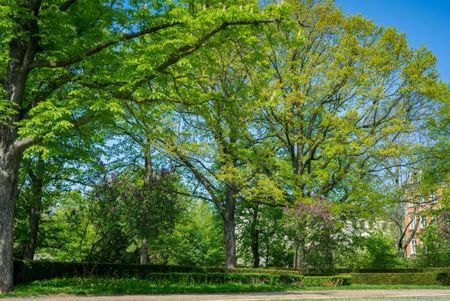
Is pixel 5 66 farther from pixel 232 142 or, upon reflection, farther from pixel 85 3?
pixel 232 142

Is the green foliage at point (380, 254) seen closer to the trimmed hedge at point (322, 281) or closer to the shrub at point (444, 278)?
the shrub at point (444, 278)

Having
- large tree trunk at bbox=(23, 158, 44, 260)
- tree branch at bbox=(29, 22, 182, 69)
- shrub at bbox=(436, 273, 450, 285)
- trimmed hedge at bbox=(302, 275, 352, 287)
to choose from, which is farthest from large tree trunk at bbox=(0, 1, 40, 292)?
shrub at bbox=(436, 273, 450, 285)

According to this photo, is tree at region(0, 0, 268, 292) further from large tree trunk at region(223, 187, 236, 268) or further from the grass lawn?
large tree trunk at region(223, 187, 236, 268)

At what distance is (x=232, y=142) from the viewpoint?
29250 mm

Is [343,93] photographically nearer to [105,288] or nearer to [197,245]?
[105,288]

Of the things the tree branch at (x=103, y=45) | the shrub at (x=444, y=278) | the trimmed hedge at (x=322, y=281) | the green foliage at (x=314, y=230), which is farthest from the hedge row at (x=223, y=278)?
the tree branch at (x=103, y=45)

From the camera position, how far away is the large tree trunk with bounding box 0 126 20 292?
15148mm

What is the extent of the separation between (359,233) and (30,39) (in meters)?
20.9

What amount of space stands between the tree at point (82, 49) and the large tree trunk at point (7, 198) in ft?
0.10

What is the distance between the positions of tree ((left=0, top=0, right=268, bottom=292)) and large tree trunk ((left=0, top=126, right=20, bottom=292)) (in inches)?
1.2

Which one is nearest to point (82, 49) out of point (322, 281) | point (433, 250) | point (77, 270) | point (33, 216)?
point (77, 270)

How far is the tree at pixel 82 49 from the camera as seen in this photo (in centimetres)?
1357

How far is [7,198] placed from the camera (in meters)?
15.6

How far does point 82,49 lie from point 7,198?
5516mm
